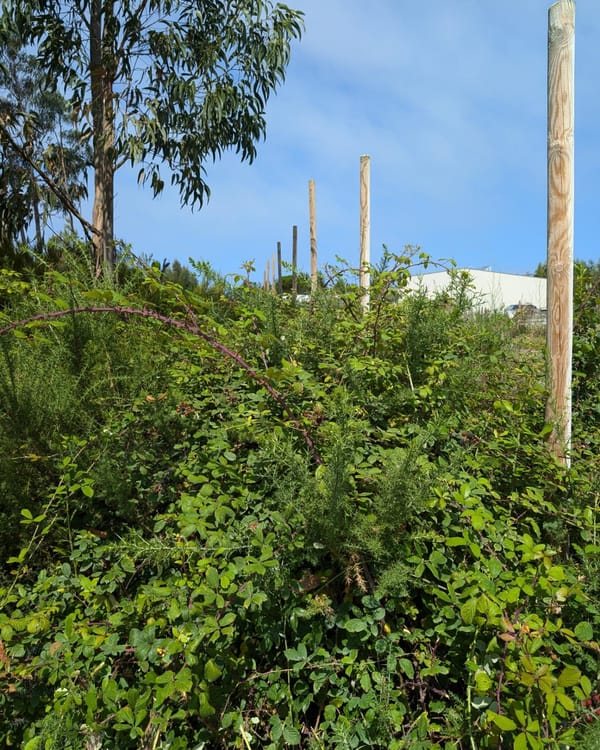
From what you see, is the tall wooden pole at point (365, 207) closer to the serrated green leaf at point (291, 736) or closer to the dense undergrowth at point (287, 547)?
the dense undergrowth at point (287, 547)

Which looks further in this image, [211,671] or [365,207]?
[365,207]

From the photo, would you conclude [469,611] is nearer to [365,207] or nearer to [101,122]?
[365,207]

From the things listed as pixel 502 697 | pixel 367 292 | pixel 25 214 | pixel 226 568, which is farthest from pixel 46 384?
pixel 25 214

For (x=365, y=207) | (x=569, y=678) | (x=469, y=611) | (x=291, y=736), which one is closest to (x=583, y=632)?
(x=569, y=678)

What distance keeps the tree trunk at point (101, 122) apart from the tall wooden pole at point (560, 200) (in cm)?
653

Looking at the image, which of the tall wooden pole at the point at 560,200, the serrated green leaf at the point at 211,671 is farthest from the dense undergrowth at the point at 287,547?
the tall wooden pole at the point at 560,200

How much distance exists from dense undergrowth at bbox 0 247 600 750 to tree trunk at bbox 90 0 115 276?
6267 mm

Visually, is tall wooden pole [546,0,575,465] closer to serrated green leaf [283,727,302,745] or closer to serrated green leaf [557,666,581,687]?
serrated green leaf [557,666,581,687]

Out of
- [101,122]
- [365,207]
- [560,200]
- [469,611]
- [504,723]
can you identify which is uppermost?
[101,122]

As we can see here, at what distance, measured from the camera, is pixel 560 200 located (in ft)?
6.19

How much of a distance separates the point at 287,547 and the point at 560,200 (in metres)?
1.52

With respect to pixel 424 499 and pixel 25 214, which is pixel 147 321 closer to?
pixel 424 499

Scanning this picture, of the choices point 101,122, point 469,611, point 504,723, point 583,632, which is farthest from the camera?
point 101,122

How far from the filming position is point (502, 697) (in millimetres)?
1188
